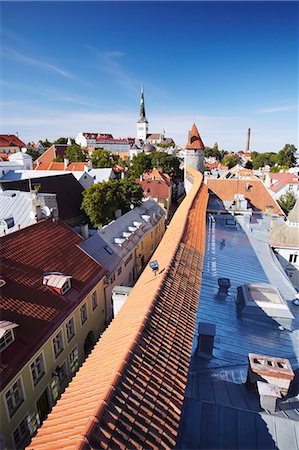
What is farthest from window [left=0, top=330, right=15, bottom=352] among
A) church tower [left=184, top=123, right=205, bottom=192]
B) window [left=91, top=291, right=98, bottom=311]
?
church tower [left=184, top=123, right=205, bottom=192]

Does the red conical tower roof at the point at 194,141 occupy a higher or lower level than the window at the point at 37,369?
higher

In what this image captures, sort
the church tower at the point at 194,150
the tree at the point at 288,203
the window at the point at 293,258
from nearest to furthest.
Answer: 1. the window at the point at 293,258
2. the tree at the point at 288,203
3. the church tower at the point at 194,150

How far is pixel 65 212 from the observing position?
86.5 feet

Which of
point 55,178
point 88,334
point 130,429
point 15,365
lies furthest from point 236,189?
point 130,429

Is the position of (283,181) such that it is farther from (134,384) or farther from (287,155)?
(287,155)

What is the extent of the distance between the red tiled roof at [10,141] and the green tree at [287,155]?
284 ft

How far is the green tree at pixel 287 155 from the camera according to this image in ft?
290

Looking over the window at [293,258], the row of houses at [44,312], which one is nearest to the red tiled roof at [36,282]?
the row of houses at [44,312]

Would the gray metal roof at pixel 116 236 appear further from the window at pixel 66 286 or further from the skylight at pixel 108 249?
the window at pixel 66 286

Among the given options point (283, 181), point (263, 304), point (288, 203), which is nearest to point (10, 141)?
point (283, 181)

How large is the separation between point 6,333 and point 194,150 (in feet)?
154

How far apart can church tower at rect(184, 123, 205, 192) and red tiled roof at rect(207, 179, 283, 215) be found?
1751 centimetres

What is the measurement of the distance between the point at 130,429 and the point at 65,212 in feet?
79.6

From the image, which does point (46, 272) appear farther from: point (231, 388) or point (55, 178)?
point (55, 178)
